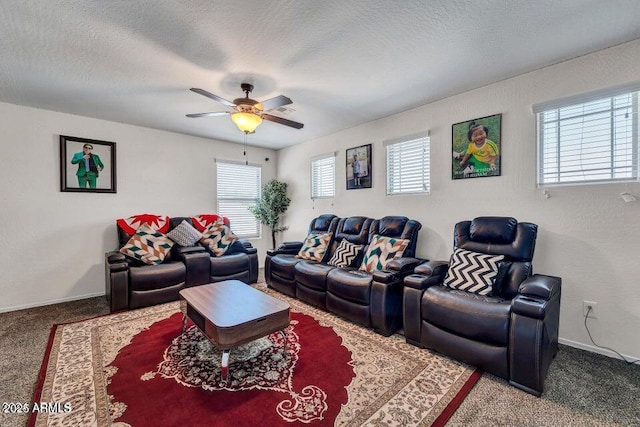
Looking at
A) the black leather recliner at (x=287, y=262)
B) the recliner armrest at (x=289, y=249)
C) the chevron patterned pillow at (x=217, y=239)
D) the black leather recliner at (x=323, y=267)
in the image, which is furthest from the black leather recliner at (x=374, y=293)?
the chevron patterned pillow at (x=217, y=239)

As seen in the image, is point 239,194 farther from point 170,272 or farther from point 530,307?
point 530,307

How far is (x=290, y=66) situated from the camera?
2600mm

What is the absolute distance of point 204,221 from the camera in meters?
4.73

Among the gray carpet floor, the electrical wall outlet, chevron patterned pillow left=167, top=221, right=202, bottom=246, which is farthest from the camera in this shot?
chevron patterned pillow left=167, top=221, right=202, bottom=246

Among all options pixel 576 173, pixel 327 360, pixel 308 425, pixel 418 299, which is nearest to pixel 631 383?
pixel 418 299

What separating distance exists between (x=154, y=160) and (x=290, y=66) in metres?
3.14

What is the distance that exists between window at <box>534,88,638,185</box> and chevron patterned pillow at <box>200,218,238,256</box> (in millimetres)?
4111

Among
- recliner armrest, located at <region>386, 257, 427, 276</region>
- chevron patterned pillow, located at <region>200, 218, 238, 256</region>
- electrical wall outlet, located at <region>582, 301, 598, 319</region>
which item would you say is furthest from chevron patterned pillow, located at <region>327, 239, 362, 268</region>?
electrical wall outlet, located at <region>582, 301, 598, 319</region>

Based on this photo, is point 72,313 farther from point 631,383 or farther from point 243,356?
point 631,383

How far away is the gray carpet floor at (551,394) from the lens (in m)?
1.64

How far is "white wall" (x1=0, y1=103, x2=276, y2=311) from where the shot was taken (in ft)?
11.4

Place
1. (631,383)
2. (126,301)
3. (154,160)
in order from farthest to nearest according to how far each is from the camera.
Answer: (154,160), (126,301), (631,383)

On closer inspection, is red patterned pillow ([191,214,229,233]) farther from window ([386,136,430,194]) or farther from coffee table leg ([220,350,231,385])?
coffee table leg ([220,350,231,385])

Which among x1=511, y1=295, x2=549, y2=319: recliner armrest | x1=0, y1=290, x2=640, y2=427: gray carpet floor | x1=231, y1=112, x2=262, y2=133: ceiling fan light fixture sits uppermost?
x1=231, y1=112, x2=262, y2=133: ceiling fan light fixture
